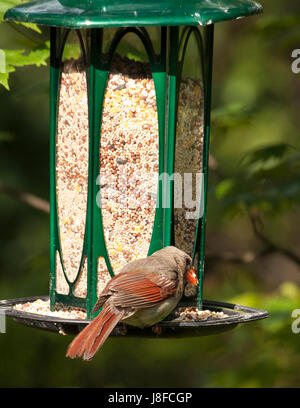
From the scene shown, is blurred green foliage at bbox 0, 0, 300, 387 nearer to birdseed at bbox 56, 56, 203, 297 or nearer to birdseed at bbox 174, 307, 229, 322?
birdseed at bbox 56, 56, 203, 297

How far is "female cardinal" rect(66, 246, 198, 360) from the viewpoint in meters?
4.29

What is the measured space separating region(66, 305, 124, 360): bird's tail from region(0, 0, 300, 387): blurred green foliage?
7.81ft

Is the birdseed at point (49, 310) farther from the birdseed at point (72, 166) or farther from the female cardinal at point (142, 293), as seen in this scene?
the female cardinal at point (142, 293)

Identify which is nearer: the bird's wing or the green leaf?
the bird's wing

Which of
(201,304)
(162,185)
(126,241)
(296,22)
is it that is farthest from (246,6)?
(296,22)

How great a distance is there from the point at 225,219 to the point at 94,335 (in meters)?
3.13

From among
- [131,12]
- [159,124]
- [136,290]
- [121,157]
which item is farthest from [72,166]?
[131,12]

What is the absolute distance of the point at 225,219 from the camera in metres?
7.12

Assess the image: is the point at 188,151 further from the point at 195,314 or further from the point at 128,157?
the point at 195,314

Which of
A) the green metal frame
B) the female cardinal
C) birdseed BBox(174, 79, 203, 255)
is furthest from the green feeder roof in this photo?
the female cardinal

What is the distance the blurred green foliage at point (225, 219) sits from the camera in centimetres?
687

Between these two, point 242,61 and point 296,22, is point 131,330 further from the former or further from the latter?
point 242,61

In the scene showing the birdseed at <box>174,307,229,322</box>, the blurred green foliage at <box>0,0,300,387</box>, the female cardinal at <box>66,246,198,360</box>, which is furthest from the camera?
the blurred green foliage at <box>0,0,300,387</box>

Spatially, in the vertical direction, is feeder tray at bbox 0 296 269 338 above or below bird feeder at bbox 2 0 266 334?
below
